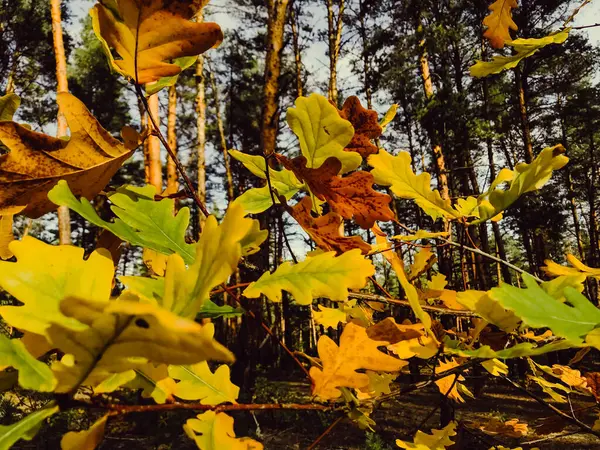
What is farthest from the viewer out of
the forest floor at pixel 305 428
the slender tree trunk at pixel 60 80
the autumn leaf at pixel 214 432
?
the forest floor at pixel 305 428

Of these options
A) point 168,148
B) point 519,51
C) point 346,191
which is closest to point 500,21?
point 519,51

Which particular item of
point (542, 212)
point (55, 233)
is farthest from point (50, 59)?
point (542, 212)

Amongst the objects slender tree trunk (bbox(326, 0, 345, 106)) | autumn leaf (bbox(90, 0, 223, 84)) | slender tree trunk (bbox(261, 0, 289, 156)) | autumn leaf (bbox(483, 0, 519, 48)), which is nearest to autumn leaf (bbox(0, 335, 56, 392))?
autumn leaf (bbox(90, 0, 223, 84))

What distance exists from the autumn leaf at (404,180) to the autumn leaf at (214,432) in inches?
14.0

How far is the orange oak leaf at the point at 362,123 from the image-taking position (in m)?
0.51

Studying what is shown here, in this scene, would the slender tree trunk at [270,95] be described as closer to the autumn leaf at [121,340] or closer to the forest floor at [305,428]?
the autumn leaf at [121,340]

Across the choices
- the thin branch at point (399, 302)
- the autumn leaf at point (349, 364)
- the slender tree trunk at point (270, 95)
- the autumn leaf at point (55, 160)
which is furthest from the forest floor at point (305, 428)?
the autumn leaf at point (55, 160)

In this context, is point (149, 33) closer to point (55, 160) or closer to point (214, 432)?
point (55, 160)

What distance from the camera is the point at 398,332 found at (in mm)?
474

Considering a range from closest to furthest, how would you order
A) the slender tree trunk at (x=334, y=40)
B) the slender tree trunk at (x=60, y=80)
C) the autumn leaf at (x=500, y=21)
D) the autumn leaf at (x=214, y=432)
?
the autumn leaf at (x=214, y=432), the autumn leaf at (x=500, y=21), the slender tree trunk at (x=60, y=80), the slender tree trunk at (x=334, y=40)

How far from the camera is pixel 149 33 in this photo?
0.35m

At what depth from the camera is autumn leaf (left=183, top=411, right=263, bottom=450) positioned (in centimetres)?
33

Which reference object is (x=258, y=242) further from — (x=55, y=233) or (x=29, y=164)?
(x=55, y=233)

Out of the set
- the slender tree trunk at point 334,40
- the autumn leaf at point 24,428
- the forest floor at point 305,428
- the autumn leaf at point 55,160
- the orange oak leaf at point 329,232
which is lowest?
the forest floor at point 305,428
